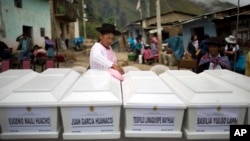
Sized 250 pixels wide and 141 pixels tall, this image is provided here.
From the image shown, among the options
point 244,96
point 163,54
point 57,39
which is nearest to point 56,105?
point 244,96

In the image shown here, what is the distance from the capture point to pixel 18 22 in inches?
530

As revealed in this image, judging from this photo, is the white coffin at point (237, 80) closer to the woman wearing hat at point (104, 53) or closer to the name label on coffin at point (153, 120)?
the name label on coffin at point (153, 120)

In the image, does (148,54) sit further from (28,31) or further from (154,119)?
(154,119)

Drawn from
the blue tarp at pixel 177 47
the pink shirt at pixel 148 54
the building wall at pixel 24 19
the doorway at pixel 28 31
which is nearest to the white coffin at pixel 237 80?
the blue tarp at pixel 177 47

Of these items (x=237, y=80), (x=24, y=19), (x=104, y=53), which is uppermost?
(x=24, y=19)

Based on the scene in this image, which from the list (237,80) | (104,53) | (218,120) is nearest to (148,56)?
(104,53)

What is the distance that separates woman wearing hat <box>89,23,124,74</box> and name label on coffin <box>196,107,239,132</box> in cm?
142

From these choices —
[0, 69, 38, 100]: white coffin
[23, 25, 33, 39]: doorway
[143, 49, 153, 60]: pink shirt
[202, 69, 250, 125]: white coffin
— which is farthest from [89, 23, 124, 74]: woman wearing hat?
[23, 25, 33, 39]: doorway

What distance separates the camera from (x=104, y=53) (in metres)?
3.28

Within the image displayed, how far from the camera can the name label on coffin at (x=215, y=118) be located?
5.77 feet

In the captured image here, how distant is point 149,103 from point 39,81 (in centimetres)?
102

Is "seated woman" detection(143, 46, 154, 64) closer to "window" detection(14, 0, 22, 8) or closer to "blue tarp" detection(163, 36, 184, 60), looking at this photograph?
"blue tarp" detection(163, 36, 184, 60)

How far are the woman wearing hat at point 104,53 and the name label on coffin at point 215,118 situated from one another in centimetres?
142

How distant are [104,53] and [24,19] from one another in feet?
40.7
